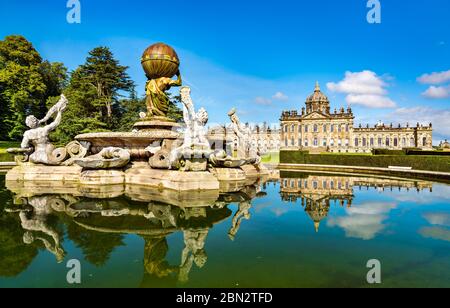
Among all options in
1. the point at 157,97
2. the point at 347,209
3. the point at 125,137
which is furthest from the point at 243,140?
the point at 347,209

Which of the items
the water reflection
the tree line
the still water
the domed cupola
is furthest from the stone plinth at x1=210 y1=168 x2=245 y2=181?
the domed cupola

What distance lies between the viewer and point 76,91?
3198 centimetres

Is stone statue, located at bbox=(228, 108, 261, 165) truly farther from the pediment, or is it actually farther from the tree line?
the pediment

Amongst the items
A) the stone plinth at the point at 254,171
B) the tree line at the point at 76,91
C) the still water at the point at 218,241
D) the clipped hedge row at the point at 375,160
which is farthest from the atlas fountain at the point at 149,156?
the tree line at the point at 76,91

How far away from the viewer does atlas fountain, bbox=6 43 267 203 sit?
323 inches

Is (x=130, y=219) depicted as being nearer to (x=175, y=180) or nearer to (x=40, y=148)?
(x=175, y=180)

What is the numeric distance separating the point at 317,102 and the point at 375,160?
68.2 meters

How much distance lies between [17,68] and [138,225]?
37.9 meters

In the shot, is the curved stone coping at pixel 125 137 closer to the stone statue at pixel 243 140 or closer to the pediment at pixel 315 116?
the stone statue at pixel 243 140

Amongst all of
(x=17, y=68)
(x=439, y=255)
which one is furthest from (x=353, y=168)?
(x=17, y=68)

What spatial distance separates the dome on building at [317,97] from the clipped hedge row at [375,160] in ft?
214

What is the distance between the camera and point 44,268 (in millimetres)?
3201

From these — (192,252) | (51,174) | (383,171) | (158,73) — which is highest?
(158,73)

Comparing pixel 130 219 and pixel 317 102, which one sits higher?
pixel 317 102
